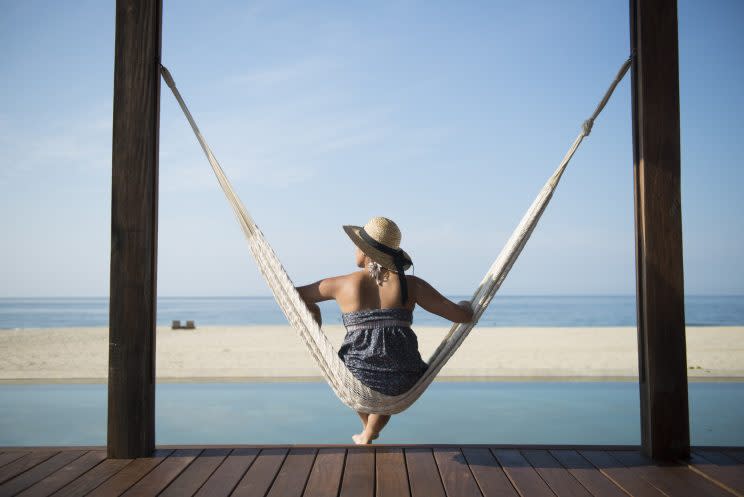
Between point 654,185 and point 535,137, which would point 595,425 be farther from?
point 535,137

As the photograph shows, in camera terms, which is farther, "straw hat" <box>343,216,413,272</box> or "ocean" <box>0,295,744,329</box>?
"ocean" <box>0,295,744,329</box>

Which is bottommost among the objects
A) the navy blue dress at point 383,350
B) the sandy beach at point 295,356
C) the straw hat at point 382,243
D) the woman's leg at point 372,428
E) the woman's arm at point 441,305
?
the sandy beach at point 295,356

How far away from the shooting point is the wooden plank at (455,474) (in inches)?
63.2

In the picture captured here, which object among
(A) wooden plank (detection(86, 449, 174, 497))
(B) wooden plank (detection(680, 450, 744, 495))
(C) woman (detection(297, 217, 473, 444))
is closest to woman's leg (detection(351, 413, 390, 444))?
(C) woman (detection(297, 217, 473, 444))

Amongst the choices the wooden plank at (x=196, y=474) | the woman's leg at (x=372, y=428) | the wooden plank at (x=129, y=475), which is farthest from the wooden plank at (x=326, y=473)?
the wooden plank at (x=129, y=475)

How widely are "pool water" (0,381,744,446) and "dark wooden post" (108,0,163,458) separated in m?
1.69

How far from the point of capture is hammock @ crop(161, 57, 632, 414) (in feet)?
6.40

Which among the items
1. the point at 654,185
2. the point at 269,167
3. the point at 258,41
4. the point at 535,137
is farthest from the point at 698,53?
the point at 654,185

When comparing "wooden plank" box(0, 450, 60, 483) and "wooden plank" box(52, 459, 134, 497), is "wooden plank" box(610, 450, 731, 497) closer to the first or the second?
"wooden plank" box(52, 459, 134, 497)

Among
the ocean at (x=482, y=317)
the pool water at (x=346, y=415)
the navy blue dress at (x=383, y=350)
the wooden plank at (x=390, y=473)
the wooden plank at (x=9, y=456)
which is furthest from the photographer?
the ocean at (x=482, y=317)

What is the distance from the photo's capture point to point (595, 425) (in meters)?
3.90

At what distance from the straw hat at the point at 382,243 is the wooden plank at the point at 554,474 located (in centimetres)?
79

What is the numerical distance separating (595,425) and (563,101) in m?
17.8

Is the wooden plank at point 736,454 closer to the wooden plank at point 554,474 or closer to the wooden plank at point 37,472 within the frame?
the wooden plank at point 554,474
